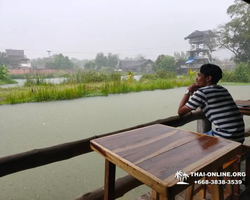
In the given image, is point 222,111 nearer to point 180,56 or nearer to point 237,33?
point 180,56

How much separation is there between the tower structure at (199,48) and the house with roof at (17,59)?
4.25 metres

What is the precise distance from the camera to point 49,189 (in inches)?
74.8

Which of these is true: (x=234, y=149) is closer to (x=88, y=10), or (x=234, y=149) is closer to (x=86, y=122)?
(x=86, y=122)

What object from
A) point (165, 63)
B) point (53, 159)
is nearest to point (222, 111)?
point (53, 159)

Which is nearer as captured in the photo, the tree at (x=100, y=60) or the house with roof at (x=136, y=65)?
the tree at (x=100, y=60)

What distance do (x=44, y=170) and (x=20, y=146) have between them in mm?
540

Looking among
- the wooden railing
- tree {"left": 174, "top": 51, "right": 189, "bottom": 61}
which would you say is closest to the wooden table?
the wooden railing

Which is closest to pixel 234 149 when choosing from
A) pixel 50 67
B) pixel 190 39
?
pixel 50 67

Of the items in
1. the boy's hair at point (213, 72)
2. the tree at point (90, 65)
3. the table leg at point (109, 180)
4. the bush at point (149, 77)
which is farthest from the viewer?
the bush at point (149, 77)

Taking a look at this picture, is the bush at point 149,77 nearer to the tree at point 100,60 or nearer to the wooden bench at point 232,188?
the tree at point 100,60

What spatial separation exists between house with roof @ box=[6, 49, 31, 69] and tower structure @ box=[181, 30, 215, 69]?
425cm

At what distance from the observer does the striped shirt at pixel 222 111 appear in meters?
1.00

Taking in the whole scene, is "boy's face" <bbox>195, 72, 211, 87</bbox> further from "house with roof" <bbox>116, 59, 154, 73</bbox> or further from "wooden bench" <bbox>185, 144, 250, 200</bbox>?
"house with roof" <bbox>116, 59, 154, 73</bbox>

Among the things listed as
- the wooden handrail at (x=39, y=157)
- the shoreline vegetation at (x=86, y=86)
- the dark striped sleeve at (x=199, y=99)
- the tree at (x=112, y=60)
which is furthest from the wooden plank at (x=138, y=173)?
the tree at (x=112, y=60)
